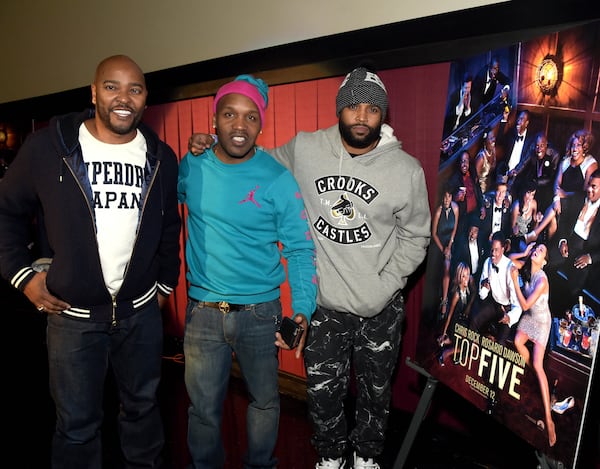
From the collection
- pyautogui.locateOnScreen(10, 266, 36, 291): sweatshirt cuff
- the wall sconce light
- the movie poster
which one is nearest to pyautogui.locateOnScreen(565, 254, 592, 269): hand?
the movie poster

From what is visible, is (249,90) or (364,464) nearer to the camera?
(249,90)

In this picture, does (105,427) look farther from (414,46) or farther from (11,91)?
(11,91)

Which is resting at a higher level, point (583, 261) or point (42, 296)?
point (583, 261)

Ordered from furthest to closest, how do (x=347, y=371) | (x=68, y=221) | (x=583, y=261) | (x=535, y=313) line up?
(x=347, y=371) < (x=68, y=221) < (x=535, y=313) < (x=583, y=261)

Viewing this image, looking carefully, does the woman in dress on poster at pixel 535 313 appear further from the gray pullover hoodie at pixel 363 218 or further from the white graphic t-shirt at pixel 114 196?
the white graphic t-shirt at pixel 114 196

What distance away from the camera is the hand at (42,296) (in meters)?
1.67

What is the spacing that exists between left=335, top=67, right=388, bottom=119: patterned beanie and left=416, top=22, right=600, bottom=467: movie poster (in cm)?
28

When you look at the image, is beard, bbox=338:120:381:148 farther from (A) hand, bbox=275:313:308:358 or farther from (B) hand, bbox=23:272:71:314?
(B) hand, bbox=23:272:71:314

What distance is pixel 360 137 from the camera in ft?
6.36

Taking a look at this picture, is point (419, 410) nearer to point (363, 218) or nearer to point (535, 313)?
point (535, 313)

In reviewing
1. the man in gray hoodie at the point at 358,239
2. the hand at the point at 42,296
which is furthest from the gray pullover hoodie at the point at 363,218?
the hand at the point at 42,296

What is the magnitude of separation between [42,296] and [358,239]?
3.78 ft

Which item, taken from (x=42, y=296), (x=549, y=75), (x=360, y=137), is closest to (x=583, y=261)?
(x=549, y=75)

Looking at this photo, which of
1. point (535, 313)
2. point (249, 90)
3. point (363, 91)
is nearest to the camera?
point (535, 313)
